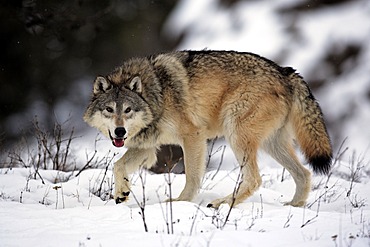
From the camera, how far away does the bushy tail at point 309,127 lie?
6301 mm

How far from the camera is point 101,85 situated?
6.80 m

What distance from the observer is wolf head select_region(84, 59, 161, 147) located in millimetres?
6496

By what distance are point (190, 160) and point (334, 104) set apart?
1021cm

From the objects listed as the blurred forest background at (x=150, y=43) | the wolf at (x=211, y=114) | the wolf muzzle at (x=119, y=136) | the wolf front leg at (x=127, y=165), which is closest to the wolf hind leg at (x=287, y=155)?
the wolf at (x=211, y=114)

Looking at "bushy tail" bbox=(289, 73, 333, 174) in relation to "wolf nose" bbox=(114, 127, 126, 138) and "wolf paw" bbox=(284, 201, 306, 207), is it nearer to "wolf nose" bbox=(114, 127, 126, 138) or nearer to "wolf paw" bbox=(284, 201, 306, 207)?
"wolf paw" bbox=(284, 201, 306, 207)

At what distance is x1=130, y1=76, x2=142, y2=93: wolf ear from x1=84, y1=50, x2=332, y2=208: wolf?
0.04 feet

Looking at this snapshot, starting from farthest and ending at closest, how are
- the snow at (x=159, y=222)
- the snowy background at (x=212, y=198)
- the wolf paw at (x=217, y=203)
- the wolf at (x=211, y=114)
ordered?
the wolf at (x=211, y=114), the wolf paw at (x=217, y=203), the snowy background at (x=212, y=198), the snow at (x=159, y=222)

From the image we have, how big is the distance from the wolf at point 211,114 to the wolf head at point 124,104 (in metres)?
0.01

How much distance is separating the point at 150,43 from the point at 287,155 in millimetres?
10025

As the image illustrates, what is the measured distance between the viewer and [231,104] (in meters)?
6.70

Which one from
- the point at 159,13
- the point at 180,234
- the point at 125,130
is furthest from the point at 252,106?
the point at 159,13

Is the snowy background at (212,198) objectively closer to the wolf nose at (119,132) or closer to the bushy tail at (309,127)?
the bushy tail at (309,127)

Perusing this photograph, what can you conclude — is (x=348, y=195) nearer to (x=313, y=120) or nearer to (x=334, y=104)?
(x=313, y=120)

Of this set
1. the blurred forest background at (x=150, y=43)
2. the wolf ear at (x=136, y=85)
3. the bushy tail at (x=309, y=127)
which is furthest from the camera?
the blurred forest background at (x=150, y=43)
